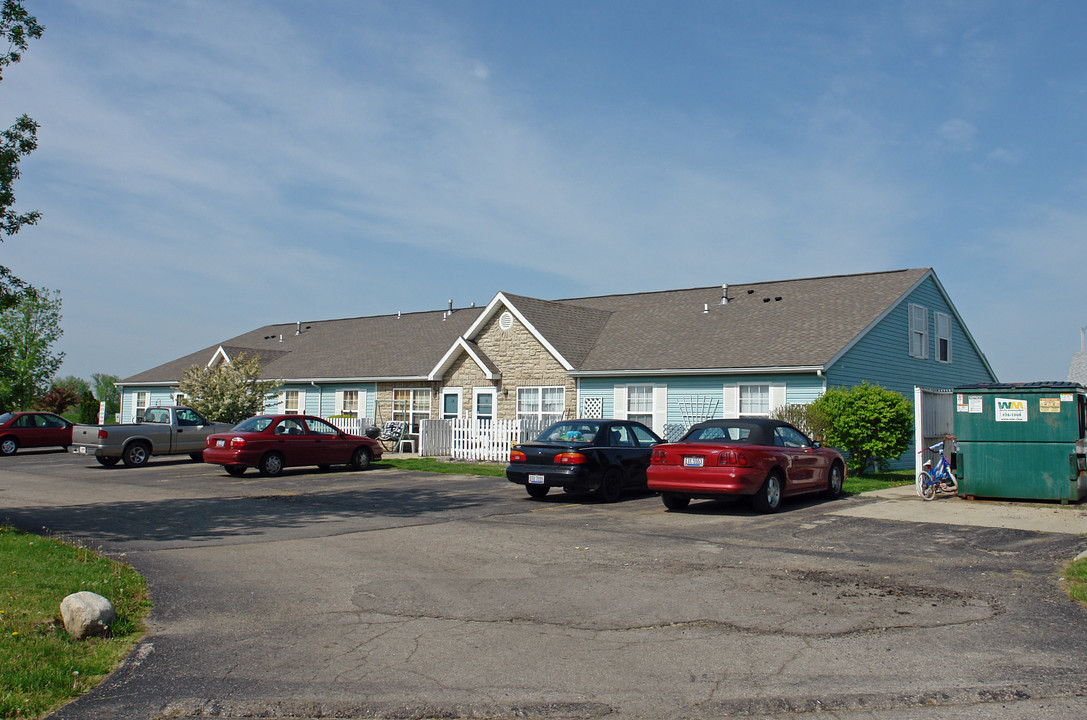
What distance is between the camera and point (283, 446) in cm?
2058

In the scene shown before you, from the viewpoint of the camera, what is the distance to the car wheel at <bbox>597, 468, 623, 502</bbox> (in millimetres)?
15320

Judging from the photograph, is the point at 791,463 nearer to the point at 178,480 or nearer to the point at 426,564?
the point at 426,564

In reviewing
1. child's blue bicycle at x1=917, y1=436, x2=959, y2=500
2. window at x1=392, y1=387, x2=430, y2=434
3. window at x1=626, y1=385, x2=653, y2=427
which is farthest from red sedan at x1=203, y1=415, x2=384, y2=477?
child's blue bicycle at x1=917, y1=436, x2=959, y2=500

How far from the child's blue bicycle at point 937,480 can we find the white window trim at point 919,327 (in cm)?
1124

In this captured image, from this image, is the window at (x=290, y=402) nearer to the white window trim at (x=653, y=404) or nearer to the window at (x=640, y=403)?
the white window trim at (x=653, y=404)

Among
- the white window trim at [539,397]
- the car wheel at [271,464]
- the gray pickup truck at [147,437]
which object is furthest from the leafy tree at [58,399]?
the car wheel at [271,464]

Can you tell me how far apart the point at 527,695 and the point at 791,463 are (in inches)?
381

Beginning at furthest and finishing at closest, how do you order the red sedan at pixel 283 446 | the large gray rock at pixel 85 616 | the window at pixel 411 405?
1. the window at pixel 411 405
2. the red sedan at pixel 283 446
3. the large gray rock at pixel 85 616

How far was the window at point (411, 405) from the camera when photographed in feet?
101

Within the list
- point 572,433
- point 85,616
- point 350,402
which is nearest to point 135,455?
point 350,402

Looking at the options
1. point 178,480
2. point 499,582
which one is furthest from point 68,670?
point 178,480

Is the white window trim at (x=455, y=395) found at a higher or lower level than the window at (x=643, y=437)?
higher

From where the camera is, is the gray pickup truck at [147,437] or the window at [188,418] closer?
the gray pickup truck at [147,437]

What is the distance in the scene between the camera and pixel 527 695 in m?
5.11
